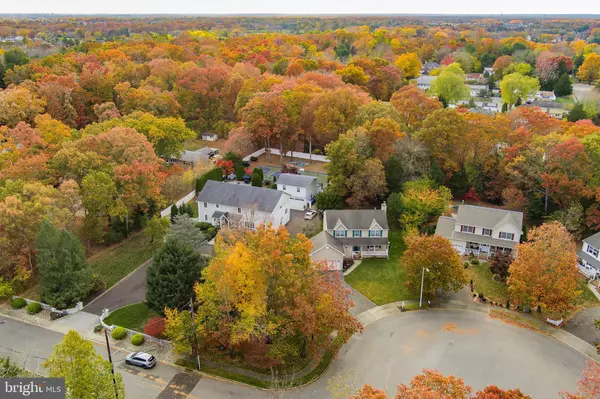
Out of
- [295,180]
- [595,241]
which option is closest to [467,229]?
[595,241]

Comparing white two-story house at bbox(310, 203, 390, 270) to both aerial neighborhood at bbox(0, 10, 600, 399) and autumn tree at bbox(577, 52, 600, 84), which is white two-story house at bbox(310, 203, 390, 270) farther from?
autumn tree at bbox(577, 52, 600, 84)

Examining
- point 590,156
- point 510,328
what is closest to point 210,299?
point 510,328

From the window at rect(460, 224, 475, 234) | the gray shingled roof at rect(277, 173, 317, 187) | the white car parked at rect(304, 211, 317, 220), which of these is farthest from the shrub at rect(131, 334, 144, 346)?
the window at rect(460, 224, 475, 234)

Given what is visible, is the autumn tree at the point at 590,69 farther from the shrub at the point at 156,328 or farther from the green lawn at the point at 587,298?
the shrub at the point at 156,328

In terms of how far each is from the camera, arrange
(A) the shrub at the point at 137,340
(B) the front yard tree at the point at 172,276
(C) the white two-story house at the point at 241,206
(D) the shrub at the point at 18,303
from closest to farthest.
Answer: (A) the shrub at the point at 137,340 → (B) the front yard tree at the point at 172,276 → (D) the shrub at the point at 18,303 → (C) the white two-story house at the point at 241,206

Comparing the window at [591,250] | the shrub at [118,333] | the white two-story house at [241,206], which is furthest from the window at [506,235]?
the shrub at [118,333]
